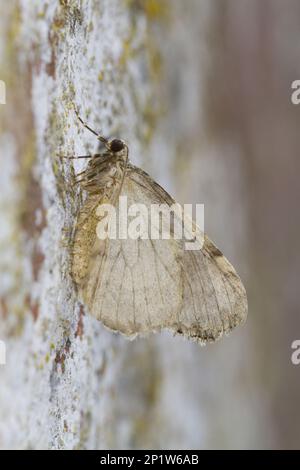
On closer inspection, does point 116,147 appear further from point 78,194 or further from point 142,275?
point 142,275

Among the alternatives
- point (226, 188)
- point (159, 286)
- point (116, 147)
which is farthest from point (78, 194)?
point (226, 188)

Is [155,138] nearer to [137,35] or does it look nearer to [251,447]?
[137,35]

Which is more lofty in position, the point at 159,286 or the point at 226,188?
the point at 226,188

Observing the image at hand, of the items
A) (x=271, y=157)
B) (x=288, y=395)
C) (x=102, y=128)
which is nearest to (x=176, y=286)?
(x=102, y=128)

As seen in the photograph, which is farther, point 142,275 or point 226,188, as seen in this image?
point 226,188

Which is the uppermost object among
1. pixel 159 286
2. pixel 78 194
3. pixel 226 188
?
pixel 226 188

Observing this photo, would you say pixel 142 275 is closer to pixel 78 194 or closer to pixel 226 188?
pixel 78 194

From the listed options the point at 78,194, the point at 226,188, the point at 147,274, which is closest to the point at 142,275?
the point at 147,274
